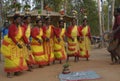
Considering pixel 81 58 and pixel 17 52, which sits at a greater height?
pixel 17 52

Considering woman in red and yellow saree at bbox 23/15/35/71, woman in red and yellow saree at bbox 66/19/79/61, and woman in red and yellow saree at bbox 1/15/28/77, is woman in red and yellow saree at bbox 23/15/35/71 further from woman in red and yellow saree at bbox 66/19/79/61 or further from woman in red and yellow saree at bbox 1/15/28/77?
woman in red and yellow saree at bbox 66/19/79/61

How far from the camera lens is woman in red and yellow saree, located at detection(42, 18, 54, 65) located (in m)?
11.2

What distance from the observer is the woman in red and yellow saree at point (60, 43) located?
461 inches

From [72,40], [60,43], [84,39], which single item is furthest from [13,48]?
[84,39]

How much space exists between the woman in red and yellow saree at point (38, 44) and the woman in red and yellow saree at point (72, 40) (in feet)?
5.43

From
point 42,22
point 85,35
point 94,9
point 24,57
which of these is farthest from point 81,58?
point 94,9

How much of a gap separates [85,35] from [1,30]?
3864 millimetres

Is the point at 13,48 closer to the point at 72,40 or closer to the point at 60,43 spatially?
the point at 60,43

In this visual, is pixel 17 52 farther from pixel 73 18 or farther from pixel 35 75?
pixel 73 18

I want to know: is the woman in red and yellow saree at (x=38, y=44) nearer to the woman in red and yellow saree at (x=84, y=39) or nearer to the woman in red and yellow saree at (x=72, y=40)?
the woman in red and yellow saree at (x=72, y=40)

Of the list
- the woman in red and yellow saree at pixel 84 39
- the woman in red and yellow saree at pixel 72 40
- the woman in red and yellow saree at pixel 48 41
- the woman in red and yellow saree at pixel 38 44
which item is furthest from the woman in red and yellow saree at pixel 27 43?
the woman in red and yellow saree at pixel 84 39

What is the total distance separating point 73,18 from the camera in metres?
12.6

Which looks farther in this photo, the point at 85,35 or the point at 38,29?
the point at 85,35

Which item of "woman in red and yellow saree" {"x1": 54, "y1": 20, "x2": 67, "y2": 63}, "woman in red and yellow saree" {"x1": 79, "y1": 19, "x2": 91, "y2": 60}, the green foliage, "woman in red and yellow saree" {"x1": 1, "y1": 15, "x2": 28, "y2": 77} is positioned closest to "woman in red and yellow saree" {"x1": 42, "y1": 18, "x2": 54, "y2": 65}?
"woman in red and yellow saree" {"x1": 54, "y1": 20, "x2": 67, "y2": 63}
